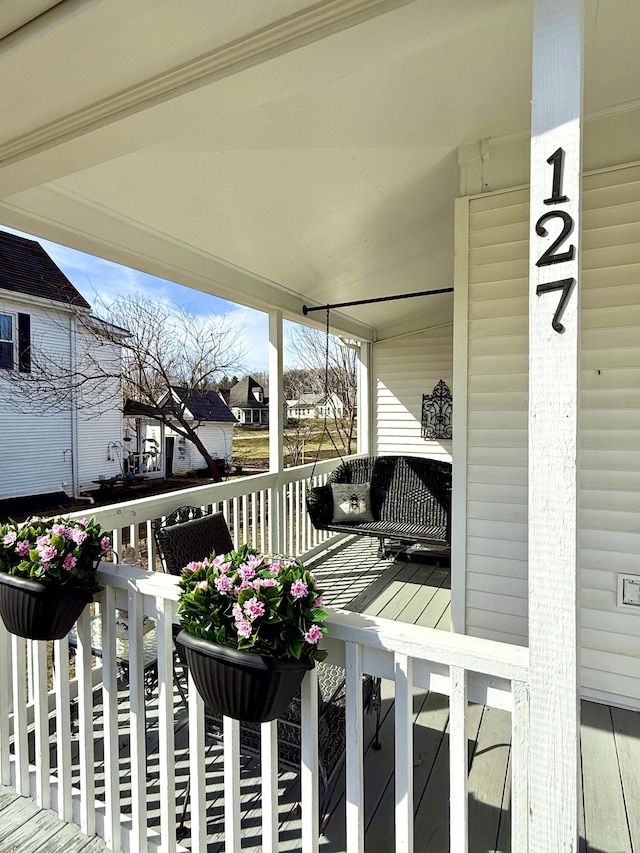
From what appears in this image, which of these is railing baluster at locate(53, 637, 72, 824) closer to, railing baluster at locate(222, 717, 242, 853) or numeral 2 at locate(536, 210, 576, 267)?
railing baluster at locate(222, 717, 242, 853)

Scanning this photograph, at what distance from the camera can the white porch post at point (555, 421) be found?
38.2 inches

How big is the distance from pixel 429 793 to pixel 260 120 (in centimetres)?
282

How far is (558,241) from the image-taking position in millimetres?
979


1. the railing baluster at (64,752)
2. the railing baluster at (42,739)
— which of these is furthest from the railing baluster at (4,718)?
the railing baluster at (64,752)

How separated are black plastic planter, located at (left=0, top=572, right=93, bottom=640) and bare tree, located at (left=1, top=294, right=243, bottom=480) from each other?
2487 millimetres

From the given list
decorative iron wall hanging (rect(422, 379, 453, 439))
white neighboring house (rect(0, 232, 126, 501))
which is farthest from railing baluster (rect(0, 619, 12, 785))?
decorative iron wall hanging (rect(422, 379, 453, 439))

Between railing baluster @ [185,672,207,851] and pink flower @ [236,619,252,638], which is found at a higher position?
pink flower @ [236,619,252,638]

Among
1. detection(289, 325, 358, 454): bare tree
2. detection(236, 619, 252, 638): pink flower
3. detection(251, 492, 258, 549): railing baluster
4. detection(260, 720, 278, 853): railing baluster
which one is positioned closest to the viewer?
detection(236, 619, 252, 638): pink flower

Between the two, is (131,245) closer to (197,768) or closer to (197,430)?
(197,430)

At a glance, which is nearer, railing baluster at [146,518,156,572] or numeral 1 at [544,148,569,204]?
numeral 1 at [544,148,569,204]

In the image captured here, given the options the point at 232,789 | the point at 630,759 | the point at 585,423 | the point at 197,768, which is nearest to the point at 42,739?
the point at 197,768

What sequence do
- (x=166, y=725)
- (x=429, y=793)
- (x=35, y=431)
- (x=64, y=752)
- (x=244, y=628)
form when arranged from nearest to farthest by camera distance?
(x=244, y=628) → (x=166, y=725) → (x=64, y=752) → (x=429, y=793) → (x=35, y=431)

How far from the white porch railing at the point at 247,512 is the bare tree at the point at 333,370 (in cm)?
111

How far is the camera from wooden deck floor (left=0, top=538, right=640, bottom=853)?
65.2 inches
